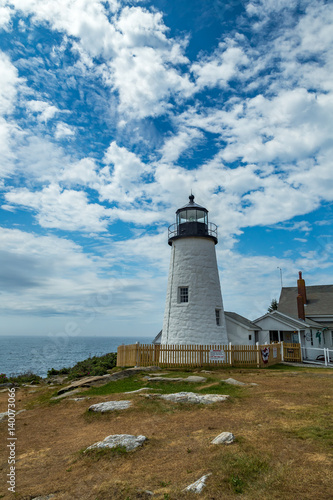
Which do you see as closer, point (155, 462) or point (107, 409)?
point (155, 462)

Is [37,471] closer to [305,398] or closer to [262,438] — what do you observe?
[262,438]

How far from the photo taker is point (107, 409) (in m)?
9.57

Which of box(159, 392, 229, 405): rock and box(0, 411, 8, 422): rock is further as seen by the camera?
box(0, 411, 8, 422): rock

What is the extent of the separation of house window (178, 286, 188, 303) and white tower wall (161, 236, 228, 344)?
0.18 m

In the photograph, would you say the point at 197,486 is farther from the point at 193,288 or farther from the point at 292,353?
the point at 292,353

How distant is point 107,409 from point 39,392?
7395 millimetres

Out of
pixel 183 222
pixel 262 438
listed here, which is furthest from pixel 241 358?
pixel 262 438

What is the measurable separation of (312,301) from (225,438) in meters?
28.3

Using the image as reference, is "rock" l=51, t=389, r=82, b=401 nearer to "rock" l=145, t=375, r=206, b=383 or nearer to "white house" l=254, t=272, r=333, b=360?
"rock" l=145, t=375, r=206, b=383

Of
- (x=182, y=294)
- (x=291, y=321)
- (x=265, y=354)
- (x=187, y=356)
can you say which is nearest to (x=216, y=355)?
(x=187, y=356)

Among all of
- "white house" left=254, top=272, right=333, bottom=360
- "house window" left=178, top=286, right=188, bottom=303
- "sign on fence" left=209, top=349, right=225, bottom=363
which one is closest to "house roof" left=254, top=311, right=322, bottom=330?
"white house" left=254, top=272, right=333, bottom=360

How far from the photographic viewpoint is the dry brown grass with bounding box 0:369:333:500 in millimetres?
4840

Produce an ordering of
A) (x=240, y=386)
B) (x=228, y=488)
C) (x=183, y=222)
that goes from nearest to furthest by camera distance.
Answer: (x=228, y=488) → (x=240, y=386) → (x=183, y=222)

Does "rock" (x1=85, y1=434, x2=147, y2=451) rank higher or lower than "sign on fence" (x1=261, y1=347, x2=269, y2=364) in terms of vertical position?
lower
